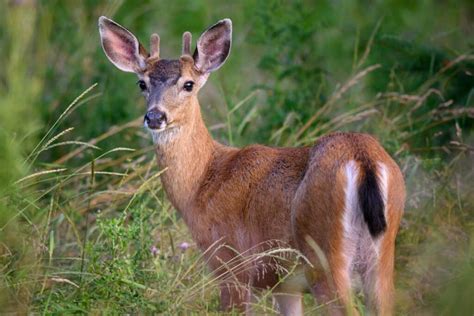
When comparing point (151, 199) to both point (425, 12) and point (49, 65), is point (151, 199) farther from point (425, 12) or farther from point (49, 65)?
point (425, 12)

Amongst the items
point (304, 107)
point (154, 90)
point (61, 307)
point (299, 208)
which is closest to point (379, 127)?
point (304, 107)

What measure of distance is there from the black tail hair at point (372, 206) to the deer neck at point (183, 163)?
1.70m

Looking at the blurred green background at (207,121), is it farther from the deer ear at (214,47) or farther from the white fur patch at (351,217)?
the deer ear at (214,47)

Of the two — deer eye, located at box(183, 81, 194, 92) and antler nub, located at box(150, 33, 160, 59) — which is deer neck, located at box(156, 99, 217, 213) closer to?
deer eye, located at box(183, 81, 194, 92)

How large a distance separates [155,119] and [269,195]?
31.7 inches

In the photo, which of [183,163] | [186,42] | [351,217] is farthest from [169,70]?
[351,217]

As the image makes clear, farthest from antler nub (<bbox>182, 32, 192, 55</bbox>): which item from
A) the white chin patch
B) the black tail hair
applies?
the black tail hair

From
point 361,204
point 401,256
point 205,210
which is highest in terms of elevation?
point 361,204

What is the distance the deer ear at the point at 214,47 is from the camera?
279 inches

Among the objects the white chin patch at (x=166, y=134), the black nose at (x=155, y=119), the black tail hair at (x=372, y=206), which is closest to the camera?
the black tail hair at (x=372, y=206)

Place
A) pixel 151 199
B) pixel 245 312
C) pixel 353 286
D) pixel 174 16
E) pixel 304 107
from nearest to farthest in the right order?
1. pixel 353 286
2. pixel 245 312
3. pixel 151 199
4. pixel 304 107
5. pixel 174 16

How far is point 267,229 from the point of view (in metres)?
6.12

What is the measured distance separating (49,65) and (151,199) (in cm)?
222

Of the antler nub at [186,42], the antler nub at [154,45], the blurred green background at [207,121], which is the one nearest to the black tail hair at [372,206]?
the blurred green background at [207,121]
